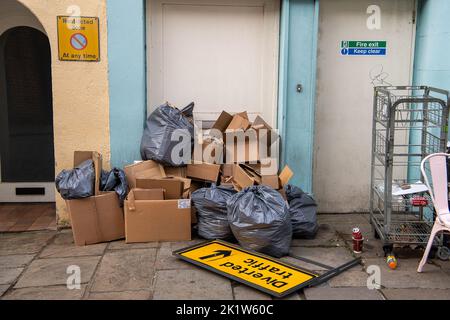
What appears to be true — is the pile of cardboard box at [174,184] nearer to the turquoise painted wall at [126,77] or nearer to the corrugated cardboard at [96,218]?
the corrugated cardboard at [96,218]

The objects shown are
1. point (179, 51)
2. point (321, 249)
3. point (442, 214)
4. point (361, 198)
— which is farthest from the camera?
point (361, 198)

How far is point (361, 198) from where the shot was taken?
6566 mm

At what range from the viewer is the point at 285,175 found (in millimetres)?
5785

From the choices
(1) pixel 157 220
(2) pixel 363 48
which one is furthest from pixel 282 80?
(1) pixel 157 220

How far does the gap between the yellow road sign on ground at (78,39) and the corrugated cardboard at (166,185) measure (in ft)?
4.76

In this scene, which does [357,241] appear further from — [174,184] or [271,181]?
[174,184]

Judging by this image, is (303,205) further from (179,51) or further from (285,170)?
(179,51)

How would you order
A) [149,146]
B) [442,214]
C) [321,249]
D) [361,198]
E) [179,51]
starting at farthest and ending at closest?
[361,198], [179,51], [149,146], [321,249], [442,214]

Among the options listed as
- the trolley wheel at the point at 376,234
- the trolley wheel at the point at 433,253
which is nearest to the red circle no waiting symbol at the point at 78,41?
the trolley wheel at the point at 376,234

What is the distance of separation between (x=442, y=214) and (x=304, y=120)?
197cm

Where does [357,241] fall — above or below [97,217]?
below

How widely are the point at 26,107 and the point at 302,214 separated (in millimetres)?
3718

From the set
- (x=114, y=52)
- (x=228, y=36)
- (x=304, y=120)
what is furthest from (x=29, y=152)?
(x=304, y=120)

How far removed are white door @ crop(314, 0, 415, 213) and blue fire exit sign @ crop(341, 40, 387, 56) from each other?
1.4 inches
